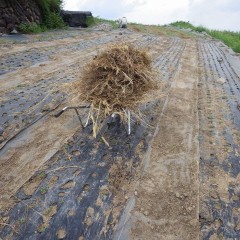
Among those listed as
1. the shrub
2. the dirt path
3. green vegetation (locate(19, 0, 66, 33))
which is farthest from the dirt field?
the shrub

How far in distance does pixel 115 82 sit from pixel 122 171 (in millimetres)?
1017

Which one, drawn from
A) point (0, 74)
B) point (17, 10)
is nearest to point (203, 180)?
point (0, 74)

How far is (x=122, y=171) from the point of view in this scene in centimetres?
328

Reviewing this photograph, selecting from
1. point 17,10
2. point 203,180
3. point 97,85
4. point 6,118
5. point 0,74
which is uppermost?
point 97,85

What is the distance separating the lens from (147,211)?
2746 mm

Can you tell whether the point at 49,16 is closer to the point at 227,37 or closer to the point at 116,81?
the point at 227,37

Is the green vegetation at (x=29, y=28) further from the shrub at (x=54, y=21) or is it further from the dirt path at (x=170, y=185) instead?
the dirt path at (x=170, y=185)

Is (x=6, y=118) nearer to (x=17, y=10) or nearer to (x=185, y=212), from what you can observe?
(x=185, y=212)

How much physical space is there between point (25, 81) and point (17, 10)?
8.76 metres

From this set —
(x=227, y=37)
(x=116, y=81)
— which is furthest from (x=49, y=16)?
(x=116, y=81)

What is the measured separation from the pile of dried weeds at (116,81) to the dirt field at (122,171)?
48cm

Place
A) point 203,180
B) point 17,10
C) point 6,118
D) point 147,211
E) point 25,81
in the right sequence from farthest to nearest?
point 17,10
point 25,81
point 6,118
point 203,180
point 147,211

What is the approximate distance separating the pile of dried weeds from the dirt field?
1.56ft

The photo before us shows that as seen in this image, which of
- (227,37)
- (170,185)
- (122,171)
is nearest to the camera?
(170,185)
